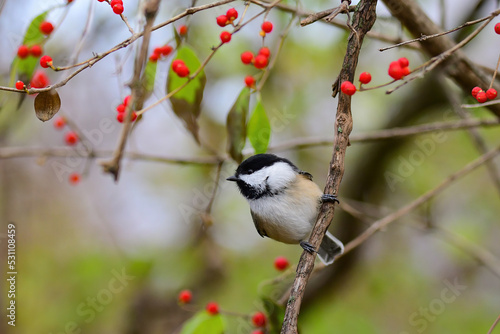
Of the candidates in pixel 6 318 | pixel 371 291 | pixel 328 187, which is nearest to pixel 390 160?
pixel 371 291

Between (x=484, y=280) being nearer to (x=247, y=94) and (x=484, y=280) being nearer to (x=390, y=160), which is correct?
(x=390, y=160)

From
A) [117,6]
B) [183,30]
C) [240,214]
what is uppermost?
[117,6]

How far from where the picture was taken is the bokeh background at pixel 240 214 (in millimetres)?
3514

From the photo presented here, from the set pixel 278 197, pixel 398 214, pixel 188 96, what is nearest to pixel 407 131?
pixel 398 214

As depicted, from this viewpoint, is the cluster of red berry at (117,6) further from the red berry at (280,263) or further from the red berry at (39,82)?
the red berry at (280,263)

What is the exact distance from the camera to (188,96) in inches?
76.5

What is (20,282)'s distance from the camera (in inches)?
146

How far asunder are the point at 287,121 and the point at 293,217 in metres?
1.85

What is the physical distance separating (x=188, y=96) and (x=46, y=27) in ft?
1.89

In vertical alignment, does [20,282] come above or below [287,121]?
below

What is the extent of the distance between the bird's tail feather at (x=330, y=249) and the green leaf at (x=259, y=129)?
88 centimetres

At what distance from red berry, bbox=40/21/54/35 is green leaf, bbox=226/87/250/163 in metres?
0.73

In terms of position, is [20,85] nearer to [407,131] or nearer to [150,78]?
[150,78]

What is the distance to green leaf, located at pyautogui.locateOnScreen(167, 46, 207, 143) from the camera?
6.26ft
